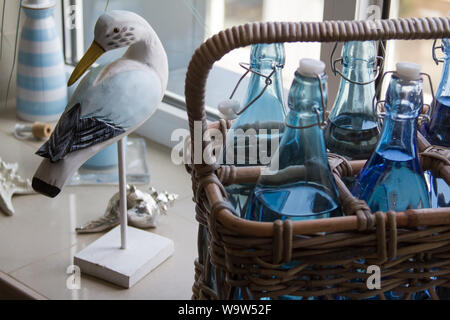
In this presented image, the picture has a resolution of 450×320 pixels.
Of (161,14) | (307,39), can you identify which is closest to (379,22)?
(307,39)

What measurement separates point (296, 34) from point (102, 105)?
0.27 metres

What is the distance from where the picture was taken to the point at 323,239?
45 cm

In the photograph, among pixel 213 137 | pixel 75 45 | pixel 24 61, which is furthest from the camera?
pixel 75 45

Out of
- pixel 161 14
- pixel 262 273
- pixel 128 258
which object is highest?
pixel 161 14

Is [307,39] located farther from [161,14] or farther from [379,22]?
[161,14]

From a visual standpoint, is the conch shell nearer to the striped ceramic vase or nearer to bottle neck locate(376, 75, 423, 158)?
the striped ceramic vase

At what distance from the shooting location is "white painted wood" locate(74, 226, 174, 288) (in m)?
0.76

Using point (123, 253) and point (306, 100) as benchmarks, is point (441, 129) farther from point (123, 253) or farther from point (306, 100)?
point (123, 253)

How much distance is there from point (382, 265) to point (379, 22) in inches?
7.3

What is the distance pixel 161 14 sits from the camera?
3.67 ft

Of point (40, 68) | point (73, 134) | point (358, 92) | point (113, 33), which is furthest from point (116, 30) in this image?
point (40, 68)

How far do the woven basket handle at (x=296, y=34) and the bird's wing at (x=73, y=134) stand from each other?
195mm

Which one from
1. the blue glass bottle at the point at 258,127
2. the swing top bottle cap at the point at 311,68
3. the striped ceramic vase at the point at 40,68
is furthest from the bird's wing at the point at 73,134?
the striped ceramic vase at the point at 40,68

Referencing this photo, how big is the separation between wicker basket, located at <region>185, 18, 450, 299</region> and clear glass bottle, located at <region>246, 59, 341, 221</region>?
0.02 m
